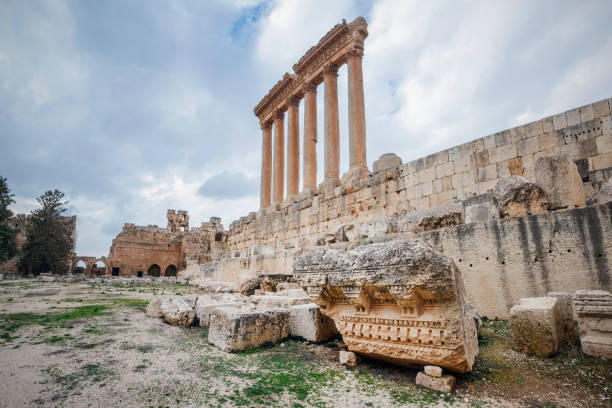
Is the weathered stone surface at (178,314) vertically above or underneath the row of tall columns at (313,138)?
underneath

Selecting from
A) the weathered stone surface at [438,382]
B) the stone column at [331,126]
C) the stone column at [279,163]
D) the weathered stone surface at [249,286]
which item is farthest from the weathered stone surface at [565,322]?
the stone column at [279,163]

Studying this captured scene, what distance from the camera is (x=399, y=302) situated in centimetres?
248

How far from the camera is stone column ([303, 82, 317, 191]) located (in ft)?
46.8

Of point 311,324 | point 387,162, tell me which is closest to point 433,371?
point 311,324

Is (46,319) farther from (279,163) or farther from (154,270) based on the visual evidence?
(154,270)

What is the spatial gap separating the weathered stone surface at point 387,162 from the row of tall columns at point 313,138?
173cm

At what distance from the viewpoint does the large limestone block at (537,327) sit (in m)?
2.60

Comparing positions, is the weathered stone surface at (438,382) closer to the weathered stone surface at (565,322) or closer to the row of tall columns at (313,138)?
the weathered stone surface at (565,322)

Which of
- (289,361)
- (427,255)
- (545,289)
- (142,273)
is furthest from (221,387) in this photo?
(142,273)

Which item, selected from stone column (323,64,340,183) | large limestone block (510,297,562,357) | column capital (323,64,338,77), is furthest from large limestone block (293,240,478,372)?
column capital (323,64,338,77)

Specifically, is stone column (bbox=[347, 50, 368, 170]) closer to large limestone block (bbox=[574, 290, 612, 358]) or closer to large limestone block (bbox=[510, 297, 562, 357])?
large limestone block (bbox=[510, 297, 562, 357])

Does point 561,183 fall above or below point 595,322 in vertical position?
above

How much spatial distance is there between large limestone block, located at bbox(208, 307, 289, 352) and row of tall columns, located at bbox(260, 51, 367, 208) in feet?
26.5

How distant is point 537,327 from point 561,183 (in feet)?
7.39
